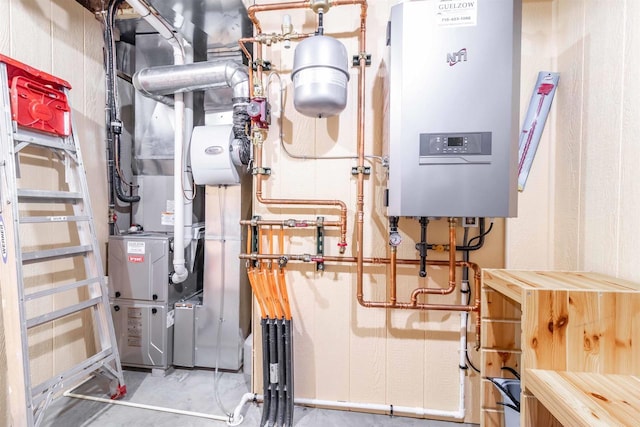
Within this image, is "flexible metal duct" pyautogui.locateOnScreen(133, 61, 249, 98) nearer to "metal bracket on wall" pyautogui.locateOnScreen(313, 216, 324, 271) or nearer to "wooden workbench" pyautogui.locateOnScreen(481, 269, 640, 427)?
"metal bracket on wall" pyautogui.locateOnScreen(313, 216, 324, 271)

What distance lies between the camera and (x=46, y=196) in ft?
4.79

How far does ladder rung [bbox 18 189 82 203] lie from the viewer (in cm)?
140

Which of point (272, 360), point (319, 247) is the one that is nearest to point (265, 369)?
point (272, 360)

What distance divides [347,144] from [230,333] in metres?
1.52

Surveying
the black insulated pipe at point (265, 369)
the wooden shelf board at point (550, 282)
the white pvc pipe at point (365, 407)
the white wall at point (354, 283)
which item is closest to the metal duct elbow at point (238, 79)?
the white wall at point (354, 283)

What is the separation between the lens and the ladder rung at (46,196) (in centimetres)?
140

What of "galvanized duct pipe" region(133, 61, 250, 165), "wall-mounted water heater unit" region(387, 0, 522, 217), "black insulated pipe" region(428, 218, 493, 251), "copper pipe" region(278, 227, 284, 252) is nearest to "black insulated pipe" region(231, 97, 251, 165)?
"galvanized duct pipe" region(133, 61, 250, 165)

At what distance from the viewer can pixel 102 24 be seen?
6.75 ft

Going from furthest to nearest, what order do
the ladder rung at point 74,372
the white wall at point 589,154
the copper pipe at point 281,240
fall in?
the copper pipe at point 281,240, the ladder rung at point 74,372, the white wall at point 589,154

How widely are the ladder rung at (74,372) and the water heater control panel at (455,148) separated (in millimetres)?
2001

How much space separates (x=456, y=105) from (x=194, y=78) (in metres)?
1.54

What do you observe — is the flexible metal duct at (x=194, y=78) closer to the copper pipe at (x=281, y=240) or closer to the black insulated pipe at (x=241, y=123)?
the black insulated pipe at (x=241, y=123)

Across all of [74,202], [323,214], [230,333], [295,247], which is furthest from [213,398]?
[74,202]

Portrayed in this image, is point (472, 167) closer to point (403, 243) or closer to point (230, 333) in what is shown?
point (403, 243)
